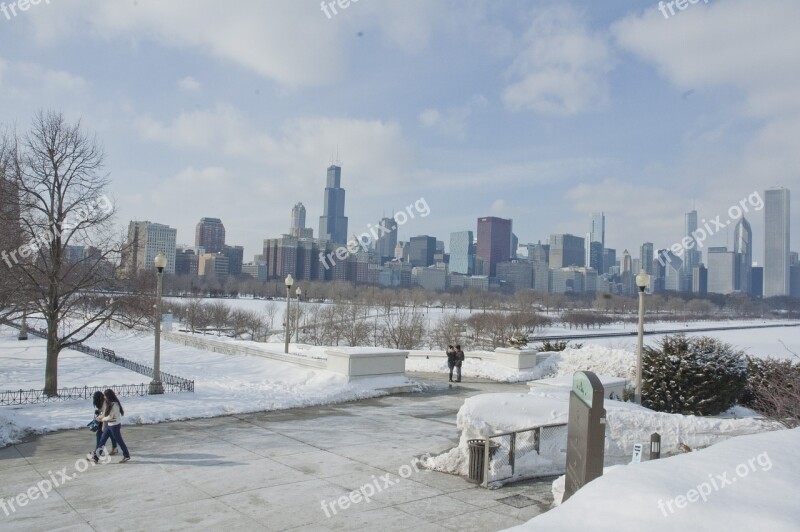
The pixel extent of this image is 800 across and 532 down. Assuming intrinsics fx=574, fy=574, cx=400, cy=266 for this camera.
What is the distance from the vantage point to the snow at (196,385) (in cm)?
1445

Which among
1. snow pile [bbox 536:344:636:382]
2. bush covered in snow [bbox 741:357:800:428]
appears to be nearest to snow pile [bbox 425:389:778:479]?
bush covered in snow [bbox 741:357:800:428]

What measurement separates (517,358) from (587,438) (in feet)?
60.1

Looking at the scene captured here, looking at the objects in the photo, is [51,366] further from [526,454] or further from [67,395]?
[526,454]

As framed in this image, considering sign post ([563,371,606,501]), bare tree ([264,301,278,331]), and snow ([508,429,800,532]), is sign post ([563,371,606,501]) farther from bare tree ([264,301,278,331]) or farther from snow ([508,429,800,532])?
bare tree ([264,301,278,331])

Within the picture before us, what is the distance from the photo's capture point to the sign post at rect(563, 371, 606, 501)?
801 centimetres

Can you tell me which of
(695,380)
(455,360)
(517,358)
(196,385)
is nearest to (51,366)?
(196,385)

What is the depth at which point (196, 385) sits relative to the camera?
19859mm

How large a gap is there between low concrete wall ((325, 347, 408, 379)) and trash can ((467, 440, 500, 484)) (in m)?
10.4

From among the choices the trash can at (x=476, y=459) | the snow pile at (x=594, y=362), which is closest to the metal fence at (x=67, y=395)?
the trash can at (x=476, y=459)

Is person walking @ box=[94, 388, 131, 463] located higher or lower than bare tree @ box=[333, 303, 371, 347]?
higher

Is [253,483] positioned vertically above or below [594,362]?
below

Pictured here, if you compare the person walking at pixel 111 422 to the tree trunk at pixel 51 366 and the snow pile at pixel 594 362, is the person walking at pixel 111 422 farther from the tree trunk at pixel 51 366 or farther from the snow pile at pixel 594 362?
the snow pile at pixel 594 362

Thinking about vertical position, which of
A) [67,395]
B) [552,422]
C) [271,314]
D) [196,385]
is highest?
[552,422]

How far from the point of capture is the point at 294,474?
10.2m
